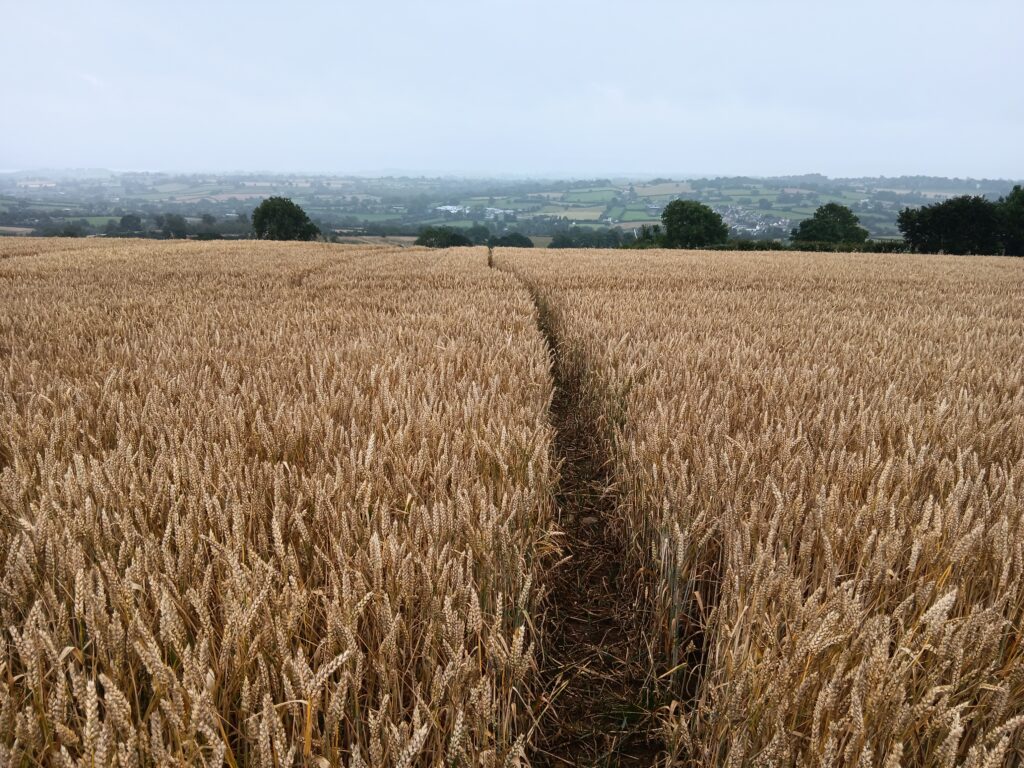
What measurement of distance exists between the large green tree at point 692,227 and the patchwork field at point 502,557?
2491 inches

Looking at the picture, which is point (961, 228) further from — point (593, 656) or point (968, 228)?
point (593, 656)

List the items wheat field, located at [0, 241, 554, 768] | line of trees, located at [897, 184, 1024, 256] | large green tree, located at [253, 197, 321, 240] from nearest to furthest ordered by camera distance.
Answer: wheat field, located at [0, 241, 554, 768] → line of trees, located at [897, 184, 1024, 256] → large green tree, located at [253, 197, 321, 240]

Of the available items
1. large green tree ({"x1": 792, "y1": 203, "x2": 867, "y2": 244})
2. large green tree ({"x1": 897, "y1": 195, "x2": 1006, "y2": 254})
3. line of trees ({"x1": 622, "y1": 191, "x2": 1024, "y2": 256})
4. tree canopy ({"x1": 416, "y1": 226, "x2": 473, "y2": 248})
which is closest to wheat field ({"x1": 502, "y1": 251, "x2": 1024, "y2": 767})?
line of trees ({"x1": 622, "y1": 191, "x2": 1024, "y2": 256})

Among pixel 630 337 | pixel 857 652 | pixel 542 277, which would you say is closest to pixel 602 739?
pixel 857 652

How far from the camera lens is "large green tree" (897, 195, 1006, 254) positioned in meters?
45.4

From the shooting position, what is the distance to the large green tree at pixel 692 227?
6356 centimetres

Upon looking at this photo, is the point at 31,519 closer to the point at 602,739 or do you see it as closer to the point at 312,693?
the point at 312,693

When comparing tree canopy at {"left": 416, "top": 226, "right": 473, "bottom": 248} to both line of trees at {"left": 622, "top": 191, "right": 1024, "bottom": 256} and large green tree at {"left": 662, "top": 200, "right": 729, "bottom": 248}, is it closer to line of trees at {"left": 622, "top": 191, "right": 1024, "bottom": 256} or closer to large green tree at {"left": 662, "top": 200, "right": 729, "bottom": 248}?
large green tree at {"left": 662, "top": 200, "right": 729, "bottom": 248}

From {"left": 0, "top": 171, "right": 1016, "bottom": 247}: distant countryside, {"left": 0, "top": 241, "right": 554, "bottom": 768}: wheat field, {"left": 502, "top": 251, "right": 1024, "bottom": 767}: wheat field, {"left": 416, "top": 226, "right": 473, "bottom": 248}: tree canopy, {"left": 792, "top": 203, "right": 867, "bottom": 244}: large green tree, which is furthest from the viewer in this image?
{"left": 0, "top": 171, "right": 1016, "bottom": 247}: distant countryside

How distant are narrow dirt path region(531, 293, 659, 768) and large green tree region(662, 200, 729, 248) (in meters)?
64.9

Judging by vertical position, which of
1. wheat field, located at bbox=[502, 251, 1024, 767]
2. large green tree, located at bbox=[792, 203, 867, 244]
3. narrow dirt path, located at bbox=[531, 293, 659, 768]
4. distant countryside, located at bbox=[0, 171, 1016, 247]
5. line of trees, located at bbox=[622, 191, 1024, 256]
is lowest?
narrow dirt path, located at bbox=[531, 293, 659, 768]

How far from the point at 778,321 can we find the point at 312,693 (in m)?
6.43

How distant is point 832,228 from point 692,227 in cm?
1663

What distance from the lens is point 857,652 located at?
1342 mm
